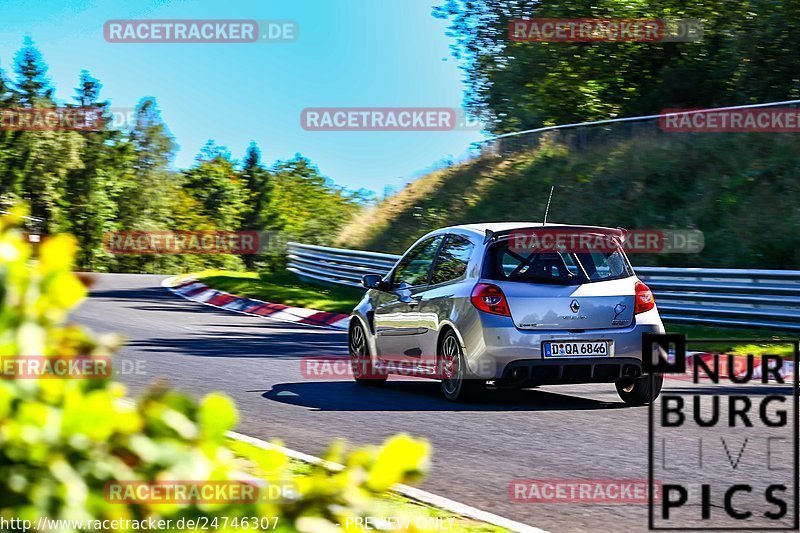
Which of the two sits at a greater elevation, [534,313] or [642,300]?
[642,300]

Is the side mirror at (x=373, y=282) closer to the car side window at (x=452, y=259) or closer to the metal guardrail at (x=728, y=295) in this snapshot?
the car side window at (x=452, y=259)

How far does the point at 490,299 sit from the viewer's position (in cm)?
969

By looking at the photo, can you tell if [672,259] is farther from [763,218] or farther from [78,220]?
[78,220]

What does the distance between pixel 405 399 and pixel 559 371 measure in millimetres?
1741

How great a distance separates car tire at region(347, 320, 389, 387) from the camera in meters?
11.7

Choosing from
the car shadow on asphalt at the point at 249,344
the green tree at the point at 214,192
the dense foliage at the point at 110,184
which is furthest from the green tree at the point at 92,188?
the car shadow on asphalt at the point at 249,344

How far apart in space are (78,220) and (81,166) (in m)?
5.90

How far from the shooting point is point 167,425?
179cm

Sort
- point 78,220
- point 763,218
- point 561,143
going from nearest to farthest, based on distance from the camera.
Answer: point 763,218
point 561,143
point 78,220

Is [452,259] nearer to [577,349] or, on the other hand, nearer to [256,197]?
[577,349]

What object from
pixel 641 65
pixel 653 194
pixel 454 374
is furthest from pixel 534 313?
pixel 641 65

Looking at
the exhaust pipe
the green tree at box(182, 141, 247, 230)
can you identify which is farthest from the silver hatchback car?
the green tree at box(182, 141, 247, 230)

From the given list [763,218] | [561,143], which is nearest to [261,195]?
[561,143]

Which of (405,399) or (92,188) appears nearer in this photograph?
(405,399)
